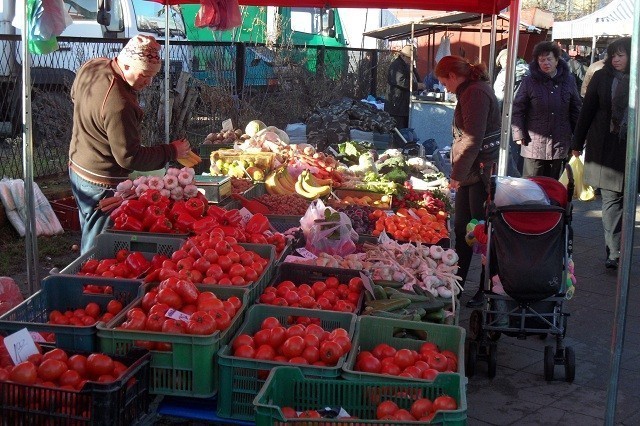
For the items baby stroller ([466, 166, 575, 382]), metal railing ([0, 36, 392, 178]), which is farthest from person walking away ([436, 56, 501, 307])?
metal railing ([0, 36, 392, 178])

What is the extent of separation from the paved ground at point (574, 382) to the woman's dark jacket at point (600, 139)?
107 cm

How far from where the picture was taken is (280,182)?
7234 mm

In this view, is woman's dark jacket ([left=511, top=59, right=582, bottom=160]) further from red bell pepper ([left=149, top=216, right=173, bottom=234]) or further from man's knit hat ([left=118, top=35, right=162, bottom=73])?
red bell pepper ([left=149, top=216, right=173, bottom=234])

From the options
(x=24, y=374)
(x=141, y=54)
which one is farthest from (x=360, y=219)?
(x=24, y=374)

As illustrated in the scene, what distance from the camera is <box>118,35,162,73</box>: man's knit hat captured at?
4992mm

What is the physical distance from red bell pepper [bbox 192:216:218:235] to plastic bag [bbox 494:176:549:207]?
1850 millimetres

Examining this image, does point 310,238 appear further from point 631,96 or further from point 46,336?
point 631,96

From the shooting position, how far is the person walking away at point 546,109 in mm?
7789

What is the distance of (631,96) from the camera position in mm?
3107

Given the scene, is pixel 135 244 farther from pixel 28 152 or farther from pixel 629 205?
pixel 629 205

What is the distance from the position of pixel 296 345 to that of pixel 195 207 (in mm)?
1806

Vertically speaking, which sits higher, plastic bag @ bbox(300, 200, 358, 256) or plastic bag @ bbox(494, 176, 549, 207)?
plastic bag @ bbox(494, 176, 549, 207)

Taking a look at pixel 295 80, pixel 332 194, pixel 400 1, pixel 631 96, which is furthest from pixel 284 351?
pixel 295 80

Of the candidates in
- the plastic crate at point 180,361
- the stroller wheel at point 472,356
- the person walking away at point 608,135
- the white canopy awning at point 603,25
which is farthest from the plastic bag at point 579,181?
the plastic crate at point 180,361
